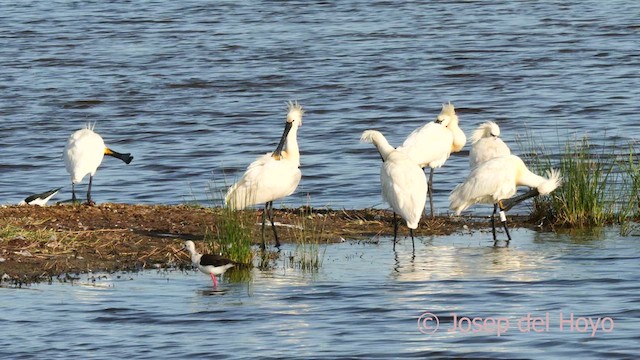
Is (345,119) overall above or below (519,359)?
above

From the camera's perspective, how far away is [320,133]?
2242 cm

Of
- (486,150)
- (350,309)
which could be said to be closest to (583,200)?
(486,150)

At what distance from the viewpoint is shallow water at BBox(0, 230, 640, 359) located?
9.80 metres

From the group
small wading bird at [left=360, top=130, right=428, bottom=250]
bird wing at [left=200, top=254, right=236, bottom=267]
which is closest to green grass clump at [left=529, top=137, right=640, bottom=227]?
small wading bird at [left=360, top=130, right=428, bottom=250]

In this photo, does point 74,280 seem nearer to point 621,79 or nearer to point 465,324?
point 465,324

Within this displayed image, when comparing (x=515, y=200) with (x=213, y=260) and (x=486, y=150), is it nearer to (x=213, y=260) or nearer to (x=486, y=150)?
(x=486, y=150)

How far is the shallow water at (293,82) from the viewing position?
19594 mm

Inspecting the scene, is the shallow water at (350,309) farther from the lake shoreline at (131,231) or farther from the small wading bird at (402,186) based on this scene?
the small wading bird at (402,186)

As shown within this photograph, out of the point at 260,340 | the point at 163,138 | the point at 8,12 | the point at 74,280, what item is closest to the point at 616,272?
the point at 260,340

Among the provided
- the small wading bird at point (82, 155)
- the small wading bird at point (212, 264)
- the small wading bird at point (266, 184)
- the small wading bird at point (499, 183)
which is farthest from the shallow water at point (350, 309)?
the small wading bird at point (82, 155)

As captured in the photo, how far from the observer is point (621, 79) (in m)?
27.0

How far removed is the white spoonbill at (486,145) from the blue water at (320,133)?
0.77m

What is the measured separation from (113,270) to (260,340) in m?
2.26

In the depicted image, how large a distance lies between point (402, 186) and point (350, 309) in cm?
272
